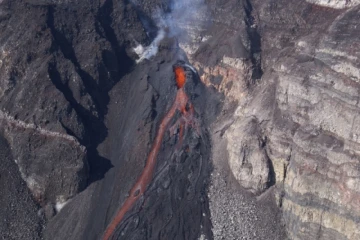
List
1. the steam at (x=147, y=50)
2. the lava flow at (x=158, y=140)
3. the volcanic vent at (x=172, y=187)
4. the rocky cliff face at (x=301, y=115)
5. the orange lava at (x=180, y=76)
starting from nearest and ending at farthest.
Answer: the rocky cliff face at (x=301, y=115)
the volcanic vent at (x=172, y=187)
the lava flow at (x=158, y=140)
the orange lava at (x=180, y=76)
the steam at (x=147, y=50)

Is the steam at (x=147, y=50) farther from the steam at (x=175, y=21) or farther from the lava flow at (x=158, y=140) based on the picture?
the lava flow at (x=158, y=140)

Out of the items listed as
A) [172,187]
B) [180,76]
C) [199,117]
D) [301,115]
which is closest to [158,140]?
[172,187]

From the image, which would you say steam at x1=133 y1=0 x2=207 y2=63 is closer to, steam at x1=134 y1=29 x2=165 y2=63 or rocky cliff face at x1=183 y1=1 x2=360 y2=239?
steam at x1=134 y1=29 x2=165 y2=63

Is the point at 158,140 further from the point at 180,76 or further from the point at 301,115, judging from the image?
the point at 301,115

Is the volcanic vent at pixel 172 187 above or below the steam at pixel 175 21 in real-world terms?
below

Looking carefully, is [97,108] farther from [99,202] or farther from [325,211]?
[325,211]

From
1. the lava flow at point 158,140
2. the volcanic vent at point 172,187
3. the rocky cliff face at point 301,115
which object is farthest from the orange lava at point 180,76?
the rocky cliff face at point 301,115
